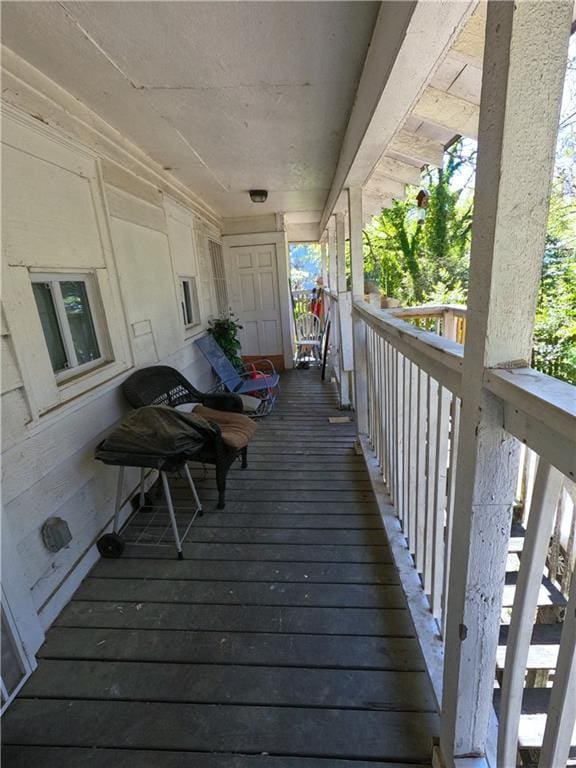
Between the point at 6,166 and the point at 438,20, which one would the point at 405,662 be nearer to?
the point at 438,20

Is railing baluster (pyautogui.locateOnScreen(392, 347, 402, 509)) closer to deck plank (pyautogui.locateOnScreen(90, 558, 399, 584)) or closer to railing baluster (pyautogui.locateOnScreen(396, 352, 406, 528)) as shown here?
railing baluster (pyautogui.locateOnScreen(396, 352, 406, 528))

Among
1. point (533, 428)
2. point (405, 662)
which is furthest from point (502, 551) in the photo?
point (405, 662)

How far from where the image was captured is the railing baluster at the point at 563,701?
57cm

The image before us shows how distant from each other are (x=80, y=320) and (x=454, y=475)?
6.85ft

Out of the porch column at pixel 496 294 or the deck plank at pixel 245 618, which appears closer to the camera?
the porch column at pixel 496 294

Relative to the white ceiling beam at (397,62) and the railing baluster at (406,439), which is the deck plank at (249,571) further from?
the white ceiling beam at (397,62)

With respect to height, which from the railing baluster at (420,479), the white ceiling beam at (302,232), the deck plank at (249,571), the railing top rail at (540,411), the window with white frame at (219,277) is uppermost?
the white ceiling beam at (302,232)

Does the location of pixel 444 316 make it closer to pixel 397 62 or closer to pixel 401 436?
pixel 401 436

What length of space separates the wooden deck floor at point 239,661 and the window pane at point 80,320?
119 centimetres

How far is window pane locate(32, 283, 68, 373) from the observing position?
1.76 m

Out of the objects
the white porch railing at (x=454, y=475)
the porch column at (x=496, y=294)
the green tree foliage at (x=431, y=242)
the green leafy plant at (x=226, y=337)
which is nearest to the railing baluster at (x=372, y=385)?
the white porch railing at (x=454, y=475)

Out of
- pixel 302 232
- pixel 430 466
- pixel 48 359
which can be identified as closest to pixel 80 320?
pixel 48 359

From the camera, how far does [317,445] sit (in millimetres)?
3254

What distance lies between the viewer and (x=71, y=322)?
6.56 ft
